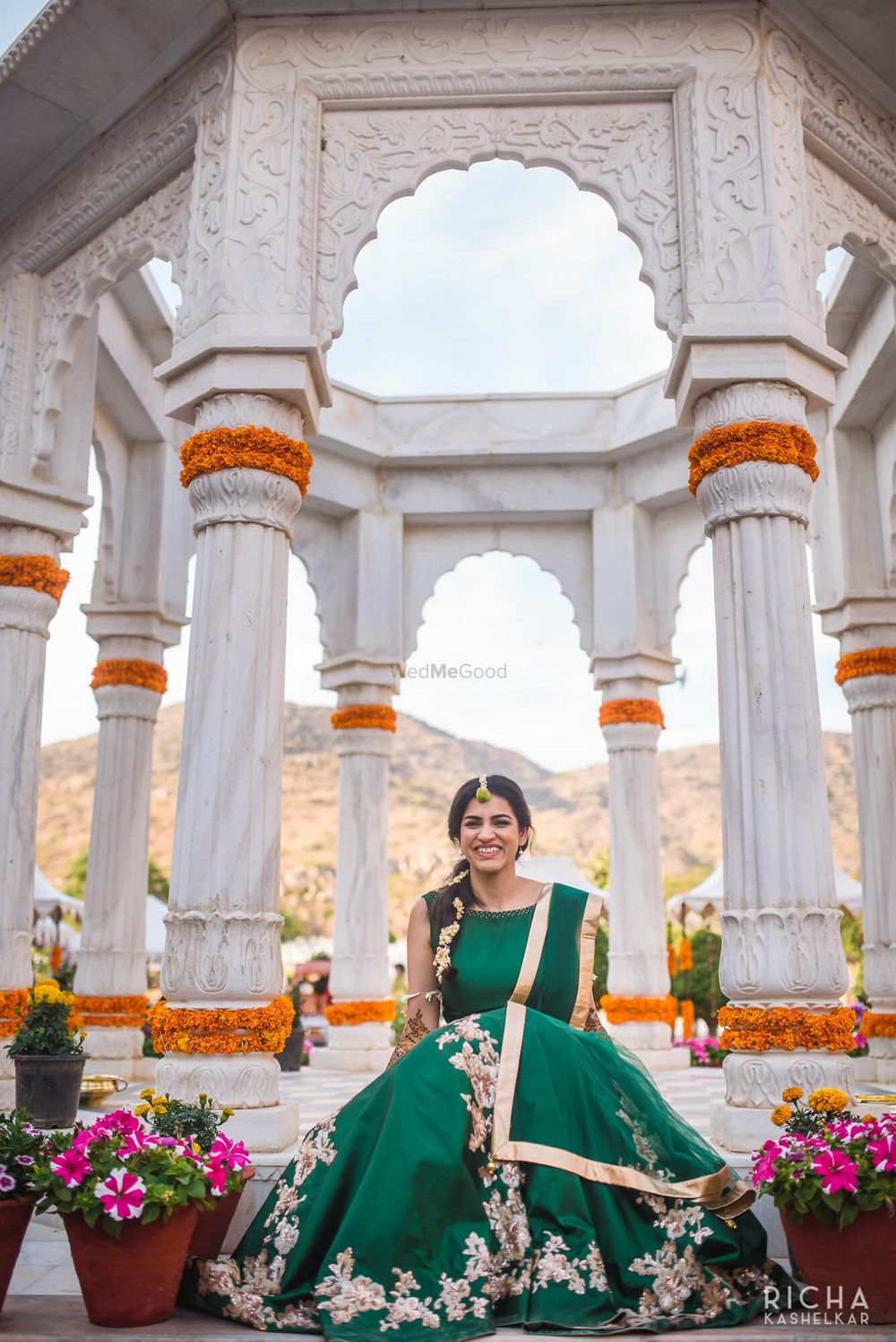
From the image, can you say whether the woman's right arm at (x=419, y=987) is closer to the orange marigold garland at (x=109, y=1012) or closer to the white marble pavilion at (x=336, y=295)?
the white marble pavilion at (x=336, y=295)

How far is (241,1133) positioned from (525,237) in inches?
525

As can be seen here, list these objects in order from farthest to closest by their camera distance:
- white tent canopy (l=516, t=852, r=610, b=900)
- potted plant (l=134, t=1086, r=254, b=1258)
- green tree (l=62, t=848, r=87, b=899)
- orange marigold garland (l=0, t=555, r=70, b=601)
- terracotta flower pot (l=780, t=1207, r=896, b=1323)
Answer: green tree (l=62, t=848, r=87, b=899) < white tent canopy (l=516, t=852, r=610, b=900) < orange marigold garland (l=0, t=555, r=70, b=601) < potted plant (l=134, t=1086, r=254, b=1258) < terracotta flower pot (l=780, t=1207, r=896, b=1323)

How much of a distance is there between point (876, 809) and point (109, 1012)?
5.47 metres

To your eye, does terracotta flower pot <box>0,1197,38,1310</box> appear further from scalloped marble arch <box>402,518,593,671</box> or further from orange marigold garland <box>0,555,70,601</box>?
scalloped marble arch <box>402,518,593,671</box>

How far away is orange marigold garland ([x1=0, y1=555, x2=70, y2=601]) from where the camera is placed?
680 cm

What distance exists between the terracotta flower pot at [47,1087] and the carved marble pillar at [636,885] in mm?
4934

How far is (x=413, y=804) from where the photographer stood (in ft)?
149

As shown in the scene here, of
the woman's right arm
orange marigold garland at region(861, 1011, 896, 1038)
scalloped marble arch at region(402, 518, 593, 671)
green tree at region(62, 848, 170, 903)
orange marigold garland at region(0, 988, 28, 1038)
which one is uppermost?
scalloped marble arch at region(402, 518, 593, 671)

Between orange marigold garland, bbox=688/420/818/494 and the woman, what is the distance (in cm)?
258

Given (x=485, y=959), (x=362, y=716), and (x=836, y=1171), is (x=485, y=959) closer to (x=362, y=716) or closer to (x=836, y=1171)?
(x=836, y=1171)

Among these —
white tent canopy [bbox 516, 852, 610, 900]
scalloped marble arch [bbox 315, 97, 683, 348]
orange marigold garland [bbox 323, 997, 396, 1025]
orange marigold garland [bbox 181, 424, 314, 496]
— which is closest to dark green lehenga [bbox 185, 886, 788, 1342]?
orange marigold garland [bbox 181, 424, 314, 496]

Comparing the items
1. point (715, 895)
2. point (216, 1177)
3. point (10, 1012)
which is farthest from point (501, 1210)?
point (715, 895)

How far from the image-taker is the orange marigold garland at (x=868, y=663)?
27.6 feet

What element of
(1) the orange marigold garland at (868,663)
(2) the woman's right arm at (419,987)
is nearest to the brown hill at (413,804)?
(1) the orange marigold garland at (868,663)
